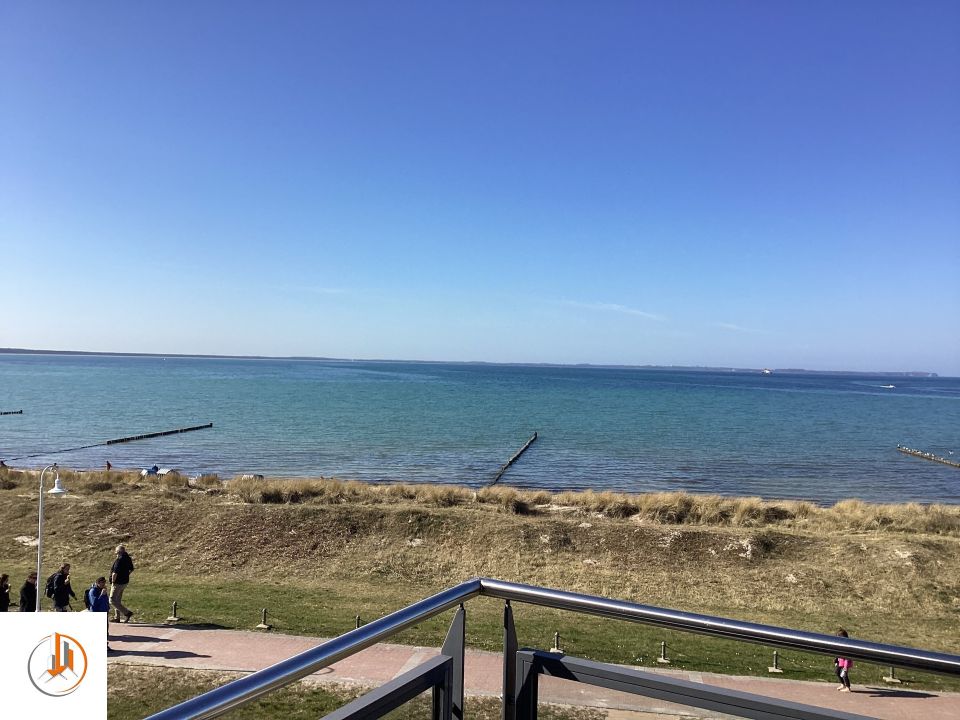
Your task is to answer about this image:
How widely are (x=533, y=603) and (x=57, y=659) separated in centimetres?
422

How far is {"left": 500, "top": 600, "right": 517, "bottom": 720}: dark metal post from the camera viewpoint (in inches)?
104

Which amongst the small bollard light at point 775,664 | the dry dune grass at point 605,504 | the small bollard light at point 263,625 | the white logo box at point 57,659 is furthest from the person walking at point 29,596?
the dry dune grass at point 605,504

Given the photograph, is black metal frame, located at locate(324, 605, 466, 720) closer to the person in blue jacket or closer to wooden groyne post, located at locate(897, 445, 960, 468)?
the person in blue jacket

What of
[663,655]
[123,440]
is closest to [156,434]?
[123,440]

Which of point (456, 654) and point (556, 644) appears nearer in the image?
point (456, 654)

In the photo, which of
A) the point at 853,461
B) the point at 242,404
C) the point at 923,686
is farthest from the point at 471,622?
the point at 242,404

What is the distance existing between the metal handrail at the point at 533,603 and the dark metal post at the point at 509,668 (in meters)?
0.14

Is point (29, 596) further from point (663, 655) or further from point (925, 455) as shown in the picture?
point (925, 455)

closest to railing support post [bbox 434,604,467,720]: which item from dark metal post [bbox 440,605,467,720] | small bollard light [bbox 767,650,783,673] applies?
dark metal post [bbox 440,605,467,720]

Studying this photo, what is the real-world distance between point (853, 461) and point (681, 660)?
5567 centimetres

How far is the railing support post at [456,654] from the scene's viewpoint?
2541mm

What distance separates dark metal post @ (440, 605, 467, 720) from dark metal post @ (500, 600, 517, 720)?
178mm

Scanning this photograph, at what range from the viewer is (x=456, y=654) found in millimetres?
2570

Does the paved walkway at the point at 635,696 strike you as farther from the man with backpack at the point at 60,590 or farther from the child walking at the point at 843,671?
the man with backpack at the point at 60,590
